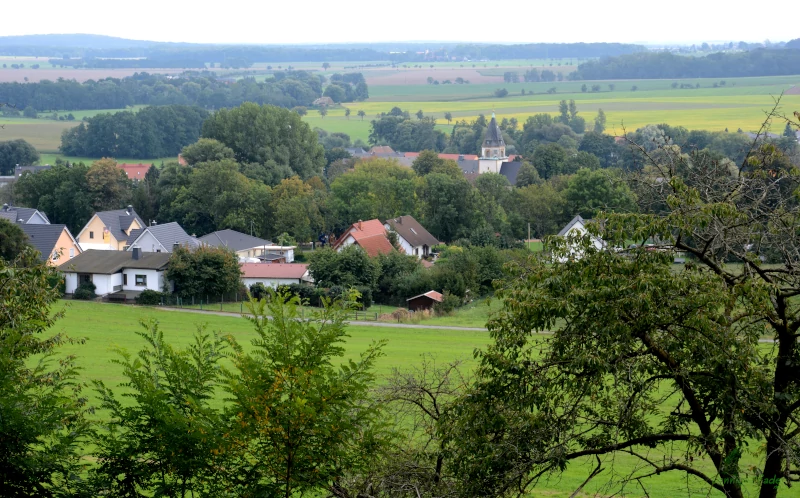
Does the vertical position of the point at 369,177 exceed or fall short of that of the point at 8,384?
it falls short

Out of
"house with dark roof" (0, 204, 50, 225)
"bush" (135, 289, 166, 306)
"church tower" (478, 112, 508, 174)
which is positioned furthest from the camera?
"church tower" (478, 112, 508, 174)

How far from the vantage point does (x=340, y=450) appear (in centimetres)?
1152

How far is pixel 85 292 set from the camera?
51.0 meters

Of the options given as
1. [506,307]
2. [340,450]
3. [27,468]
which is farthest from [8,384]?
[506,307]

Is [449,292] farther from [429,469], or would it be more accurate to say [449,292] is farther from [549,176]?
[549,176]

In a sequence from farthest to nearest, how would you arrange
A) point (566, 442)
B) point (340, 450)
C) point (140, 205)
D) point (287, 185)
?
point (140, 205) → point (287, 185) → point (340, 450) → point (566, 442)

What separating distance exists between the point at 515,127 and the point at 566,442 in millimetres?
147149

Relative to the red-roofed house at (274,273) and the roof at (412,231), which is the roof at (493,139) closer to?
the roof at (412,231)

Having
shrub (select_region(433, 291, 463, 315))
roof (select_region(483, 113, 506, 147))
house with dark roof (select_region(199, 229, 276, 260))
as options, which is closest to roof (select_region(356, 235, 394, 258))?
house with dark roof (select_region(199, 229, 276, 260))

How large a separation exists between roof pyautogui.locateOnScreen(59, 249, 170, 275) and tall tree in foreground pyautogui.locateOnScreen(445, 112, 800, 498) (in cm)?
4235

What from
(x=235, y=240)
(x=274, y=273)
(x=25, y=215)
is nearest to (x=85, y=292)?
(x=274, y=273)

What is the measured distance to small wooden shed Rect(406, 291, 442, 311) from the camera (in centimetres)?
4853

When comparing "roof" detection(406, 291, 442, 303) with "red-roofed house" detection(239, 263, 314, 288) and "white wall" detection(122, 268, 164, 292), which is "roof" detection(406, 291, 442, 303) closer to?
"red-roofed house" detection(239, 263, 314, 288)

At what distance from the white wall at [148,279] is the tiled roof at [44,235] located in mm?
10045
